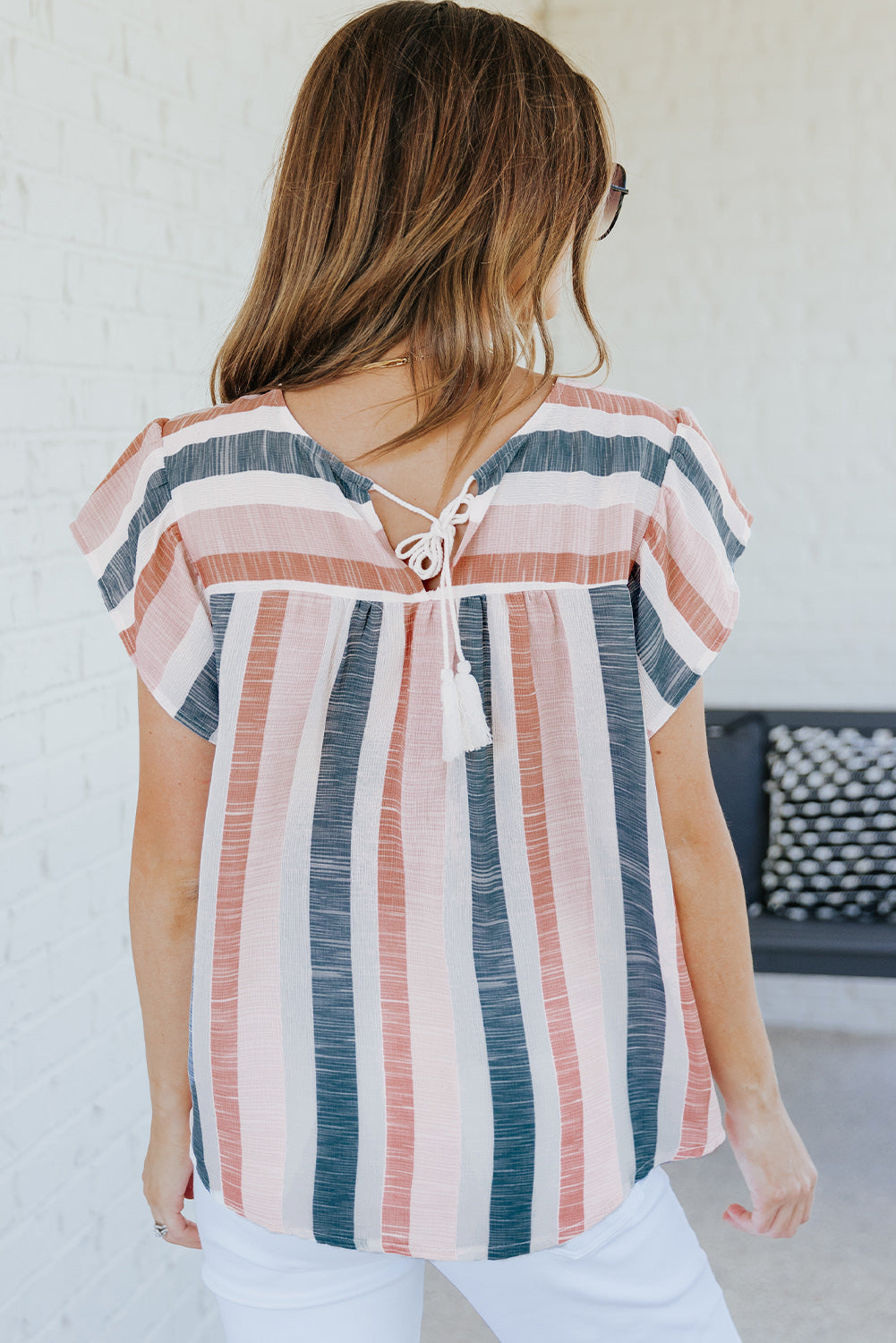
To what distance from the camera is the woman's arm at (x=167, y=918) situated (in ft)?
2.87

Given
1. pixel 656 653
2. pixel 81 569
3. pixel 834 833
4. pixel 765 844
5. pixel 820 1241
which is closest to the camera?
pixel 656 653

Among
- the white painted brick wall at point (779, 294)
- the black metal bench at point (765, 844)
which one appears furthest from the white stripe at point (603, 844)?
the white painted brick wall at point (779, 294)

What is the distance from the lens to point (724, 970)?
0.88m

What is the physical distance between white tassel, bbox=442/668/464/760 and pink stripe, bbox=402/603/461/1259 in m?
0.02

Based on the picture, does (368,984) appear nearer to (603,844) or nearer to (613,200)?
(603,844)

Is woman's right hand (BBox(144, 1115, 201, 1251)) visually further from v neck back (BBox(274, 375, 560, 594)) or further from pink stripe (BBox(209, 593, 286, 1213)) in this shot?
v neck back (BBox(274, 375, 560, 594))

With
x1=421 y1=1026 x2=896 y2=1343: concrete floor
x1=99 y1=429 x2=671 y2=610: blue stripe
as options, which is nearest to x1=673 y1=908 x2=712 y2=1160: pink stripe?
x1=99 y1=429 x2=671 y2=610: blue stripe

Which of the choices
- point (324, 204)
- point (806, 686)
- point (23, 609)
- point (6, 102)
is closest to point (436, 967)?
point (324, 204)

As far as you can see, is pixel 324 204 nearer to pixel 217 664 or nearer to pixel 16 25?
pixel 217 664

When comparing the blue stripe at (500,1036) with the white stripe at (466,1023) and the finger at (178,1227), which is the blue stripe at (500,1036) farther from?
the finger at (178,1227)

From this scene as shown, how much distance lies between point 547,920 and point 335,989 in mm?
137

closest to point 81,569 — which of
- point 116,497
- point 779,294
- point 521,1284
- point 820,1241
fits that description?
point 116,497

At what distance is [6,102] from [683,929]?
1.25 metres

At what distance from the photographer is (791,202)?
3.28 m
